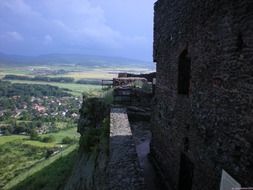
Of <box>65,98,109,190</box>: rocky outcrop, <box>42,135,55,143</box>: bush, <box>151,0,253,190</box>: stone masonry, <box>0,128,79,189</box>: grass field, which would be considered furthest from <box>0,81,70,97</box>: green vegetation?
<box>151,0,253,190</box>: stone masonry

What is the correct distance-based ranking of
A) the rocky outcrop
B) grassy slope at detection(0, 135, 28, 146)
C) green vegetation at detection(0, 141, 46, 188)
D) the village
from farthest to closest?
the village
grassy slope at detection(0, 135, 28, 146)
green vegetation at detection(0, 141, 46, 188)
the rocky outcrop

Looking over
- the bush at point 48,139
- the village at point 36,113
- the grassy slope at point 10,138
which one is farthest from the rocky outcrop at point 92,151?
the village at point 36,113

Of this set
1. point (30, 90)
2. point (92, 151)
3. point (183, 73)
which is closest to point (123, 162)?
point (183, 73)

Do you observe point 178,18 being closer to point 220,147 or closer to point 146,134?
point 220,147

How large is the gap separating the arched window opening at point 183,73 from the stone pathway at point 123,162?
268 cm

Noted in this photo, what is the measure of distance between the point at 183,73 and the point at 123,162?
3439 mm

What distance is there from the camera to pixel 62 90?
145250 millimetres

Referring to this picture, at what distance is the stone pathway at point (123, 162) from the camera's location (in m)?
9.74

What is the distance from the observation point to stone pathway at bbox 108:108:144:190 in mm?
9742

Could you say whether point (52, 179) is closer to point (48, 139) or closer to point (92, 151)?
point (92, 151)

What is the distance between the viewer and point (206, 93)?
8.88 metres

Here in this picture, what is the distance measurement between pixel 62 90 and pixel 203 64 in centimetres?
13881

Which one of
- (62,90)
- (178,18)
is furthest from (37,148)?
(62,90)

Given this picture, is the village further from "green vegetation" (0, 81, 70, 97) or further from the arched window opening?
the arched window opening
